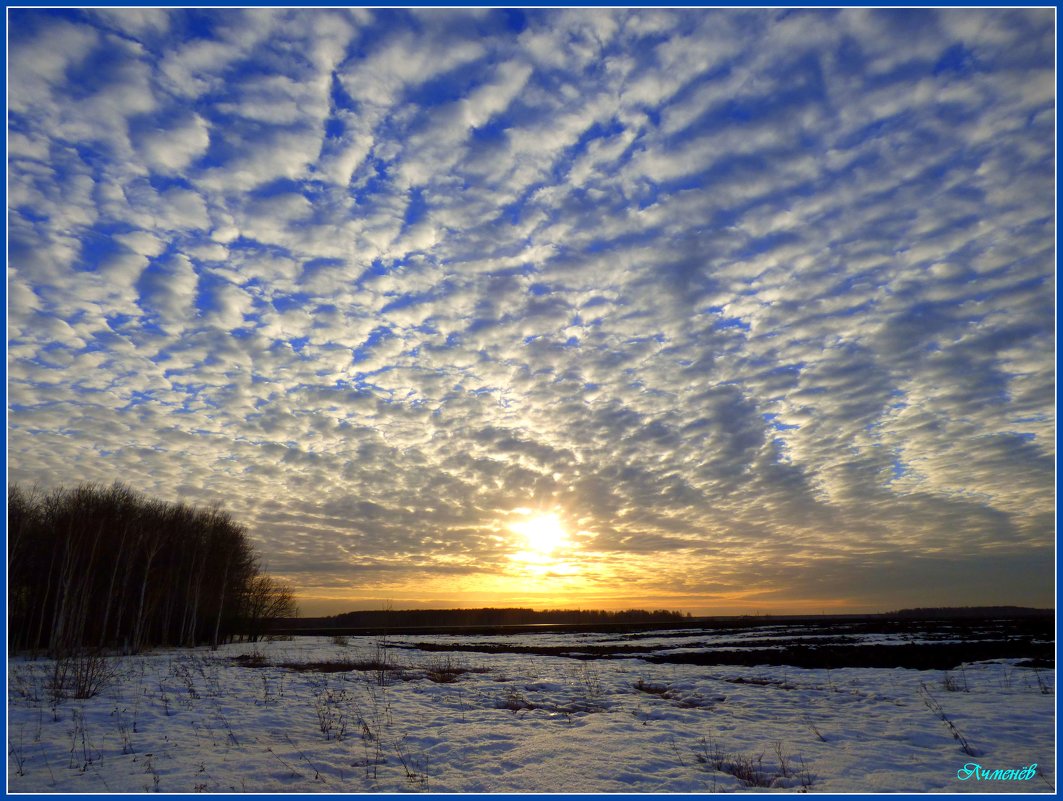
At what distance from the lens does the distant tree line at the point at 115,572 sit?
4225 centimetres

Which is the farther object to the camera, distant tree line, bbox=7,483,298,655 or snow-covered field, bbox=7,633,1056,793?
distant tree line, bbox=7,483,298,655

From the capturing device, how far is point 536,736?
41.0 feet

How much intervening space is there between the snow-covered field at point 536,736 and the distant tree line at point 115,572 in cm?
2478

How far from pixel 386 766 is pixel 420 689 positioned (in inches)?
407

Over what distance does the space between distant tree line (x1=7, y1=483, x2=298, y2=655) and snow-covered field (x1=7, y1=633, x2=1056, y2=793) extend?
2478 cm

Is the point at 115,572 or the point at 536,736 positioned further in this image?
the point at 115,572

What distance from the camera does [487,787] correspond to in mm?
9359

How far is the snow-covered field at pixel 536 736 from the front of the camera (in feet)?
31.1

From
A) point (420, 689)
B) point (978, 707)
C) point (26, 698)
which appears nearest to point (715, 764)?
point (978, 707)

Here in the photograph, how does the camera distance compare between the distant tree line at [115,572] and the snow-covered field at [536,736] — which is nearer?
the snow-covered field at [536,736]

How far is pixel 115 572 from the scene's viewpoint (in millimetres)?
43750

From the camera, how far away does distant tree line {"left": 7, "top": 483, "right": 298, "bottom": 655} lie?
4225 centimetres

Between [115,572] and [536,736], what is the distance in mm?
44737

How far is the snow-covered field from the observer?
947 centimetres
